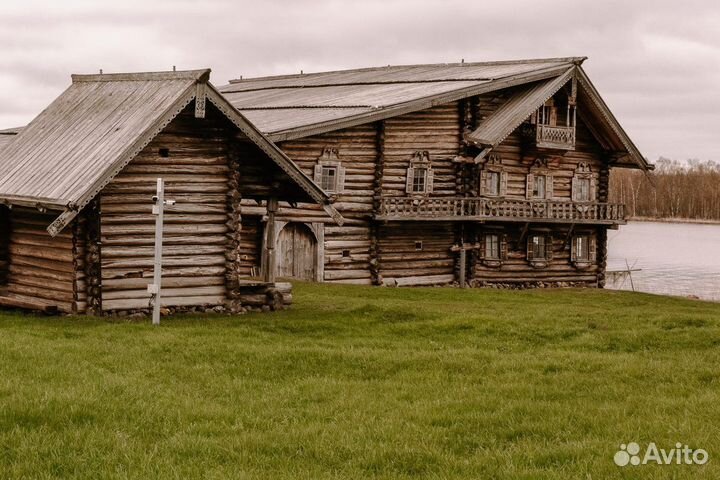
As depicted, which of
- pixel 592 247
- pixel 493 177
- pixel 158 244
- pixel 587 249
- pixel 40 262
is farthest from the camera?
pixel 592 247

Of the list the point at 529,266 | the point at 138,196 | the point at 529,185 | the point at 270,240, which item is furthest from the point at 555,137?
the point at 138,196

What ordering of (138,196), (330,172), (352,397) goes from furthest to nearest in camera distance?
(330,172)
(138,196)
(352,397)

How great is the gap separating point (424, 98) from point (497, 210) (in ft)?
18.1

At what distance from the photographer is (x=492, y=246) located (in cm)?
3984

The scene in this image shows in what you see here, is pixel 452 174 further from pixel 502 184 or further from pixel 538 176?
pixel 538 176

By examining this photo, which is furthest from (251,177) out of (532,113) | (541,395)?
(532,113)

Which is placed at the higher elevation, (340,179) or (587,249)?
(340,179)

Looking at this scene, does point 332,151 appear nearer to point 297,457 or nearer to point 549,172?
point 549,172

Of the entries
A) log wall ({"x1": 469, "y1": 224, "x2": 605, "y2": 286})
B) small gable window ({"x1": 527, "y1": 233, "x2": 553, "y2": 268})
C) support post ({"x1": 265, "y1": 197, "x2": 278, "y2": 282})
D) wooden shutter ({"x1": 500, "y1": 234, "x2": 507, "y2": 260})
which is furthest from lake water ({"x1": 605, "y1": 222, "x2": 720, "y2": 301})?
support post ({"x1": 265, "y1": 197, "x2": 278, "y2": 282})

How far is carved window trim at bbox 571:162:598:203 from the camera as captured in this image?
139 ft

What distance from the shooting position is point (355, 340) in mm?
17656

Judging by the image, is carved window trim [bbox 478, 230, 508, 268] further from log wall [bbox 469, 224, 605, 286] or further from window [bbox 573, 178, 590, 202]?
window [bbox 573, 178, 590, 202]

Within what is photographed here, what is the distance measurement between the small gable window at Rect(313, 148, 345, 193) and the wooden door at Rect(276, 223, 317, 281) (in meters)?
1.61

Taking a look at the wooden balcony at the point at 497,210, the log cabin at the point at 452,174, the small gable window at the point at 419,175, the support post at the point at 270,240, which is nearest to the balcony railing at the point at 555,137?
the log cabin at the point at 452,174
